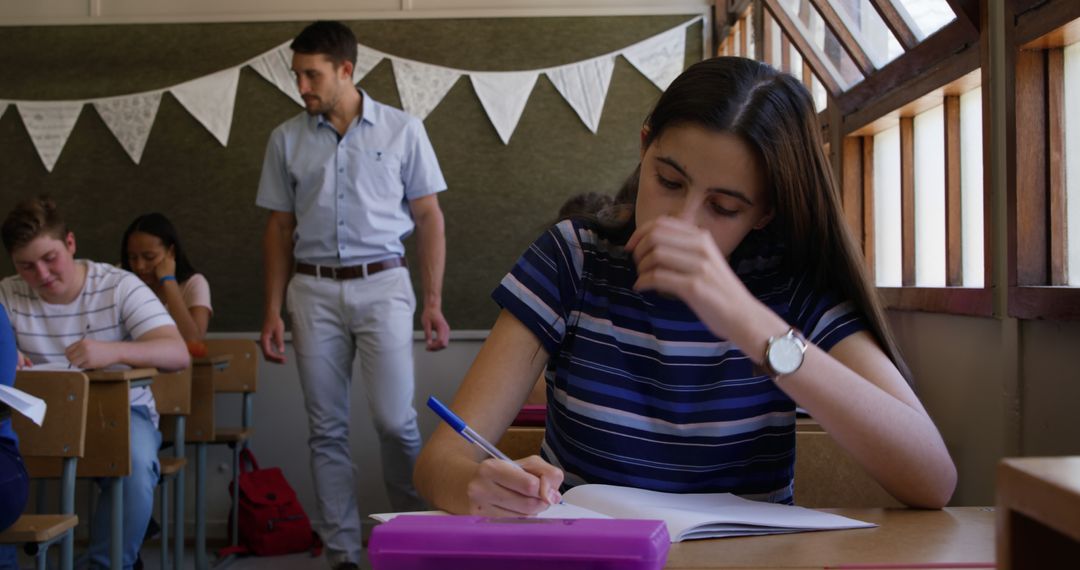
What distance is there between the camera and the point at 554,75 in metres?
4.44

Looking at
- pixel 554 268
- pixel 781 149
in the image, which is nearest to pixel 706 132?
pixel 781 149

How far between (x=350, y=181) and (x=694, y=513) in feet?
9.02

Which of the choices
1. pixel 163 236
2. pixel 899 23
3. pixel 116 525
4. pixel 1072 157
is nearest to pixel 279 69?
pixel 163 236

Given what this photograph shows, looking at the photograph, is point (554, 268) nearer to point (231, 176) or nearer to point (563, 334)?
point (563, 334)

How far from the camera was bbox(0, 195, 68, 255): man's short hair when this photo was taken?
9.97 ft

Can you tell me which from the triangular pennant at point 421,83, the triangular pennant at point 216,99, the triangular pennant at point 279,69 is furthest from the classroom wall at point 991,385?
the triangular pennant at point 216,99

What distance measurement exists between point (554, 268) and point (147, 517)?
92.4 inches

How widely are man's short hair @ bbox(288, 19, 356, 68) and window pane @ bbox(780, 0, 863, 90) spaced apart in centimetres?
142

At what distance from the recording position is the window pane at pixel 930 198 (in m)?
2.24

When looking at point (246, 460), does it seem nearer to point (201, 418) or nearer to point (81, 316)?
point (201, 418)

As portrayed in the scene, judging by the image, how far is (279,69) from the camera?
446 centimetres

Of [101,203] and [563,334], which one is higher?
[101,203]

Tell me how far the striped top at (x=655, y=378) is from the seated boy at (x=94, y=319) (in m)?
2.16

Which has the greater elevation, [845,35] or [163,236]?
[845,35]
